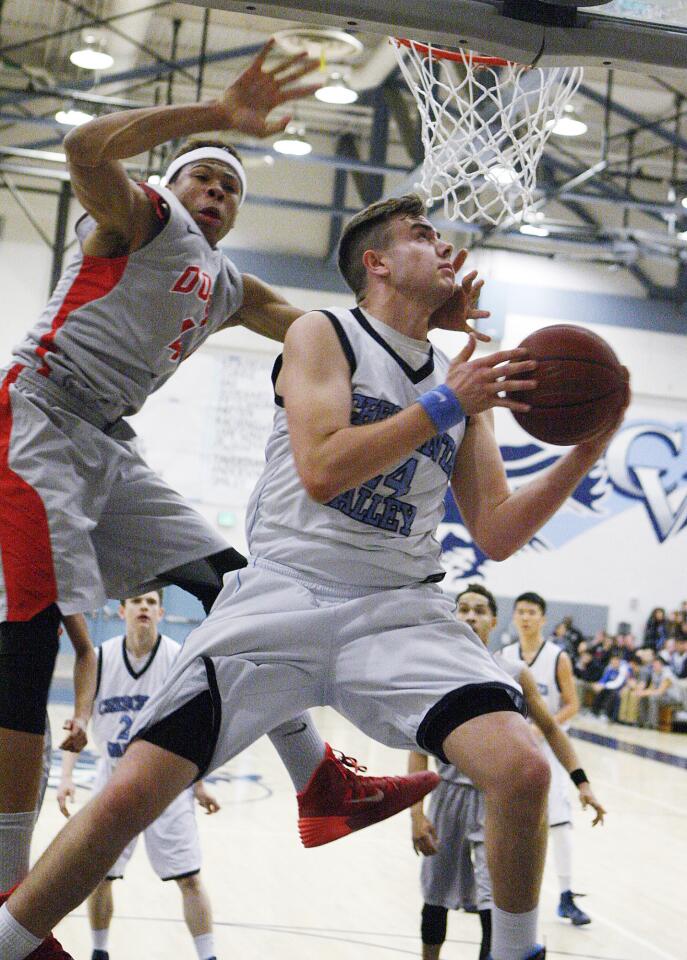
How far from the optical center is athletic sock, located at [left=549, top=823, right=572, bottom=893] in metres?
6.63

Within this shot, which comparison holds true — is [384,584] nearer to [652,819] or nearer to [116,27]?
[652,819]

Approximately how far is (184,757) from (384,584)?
0.62 meters

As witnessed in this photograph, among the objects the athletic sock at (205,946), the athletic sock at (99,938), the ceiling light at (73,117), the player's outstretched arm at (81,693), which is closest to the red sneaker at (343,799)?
the player's outstretched arm at (81,693)

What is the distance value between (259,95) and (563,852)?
4.99 meters

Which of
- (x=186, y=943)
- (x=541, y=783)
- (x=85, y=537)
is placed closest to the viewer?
(x=541, y=783)

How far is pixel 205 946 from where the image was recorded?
505 cm

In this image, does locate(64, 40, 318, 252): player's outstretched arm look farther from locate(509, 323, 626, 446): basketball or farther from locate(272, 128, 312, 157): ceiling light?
locate(272, 128, 312, 157): ceiling light

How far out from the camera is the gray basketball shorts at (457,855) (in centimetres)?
505

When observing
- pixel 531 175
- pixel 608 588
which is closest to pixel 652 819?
pixel 531 175

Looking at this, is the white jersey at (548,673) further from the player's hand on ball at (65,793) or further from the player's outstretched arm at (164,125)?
the player's outstretched arm at (164,125)

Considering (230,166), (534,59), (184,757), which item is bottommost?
(184,757)

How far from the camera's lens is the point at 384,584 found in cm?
284

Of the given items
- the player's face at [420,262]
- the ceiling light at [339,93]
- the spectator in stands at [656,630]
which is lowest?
the spectator in stands at [656,630]

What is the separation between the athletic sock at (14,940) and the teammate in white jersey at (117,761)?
7.81ft
